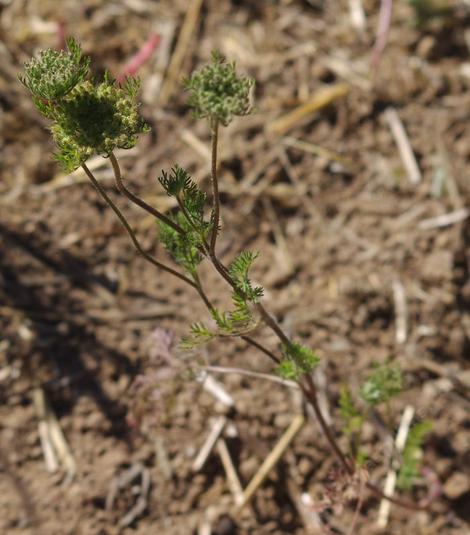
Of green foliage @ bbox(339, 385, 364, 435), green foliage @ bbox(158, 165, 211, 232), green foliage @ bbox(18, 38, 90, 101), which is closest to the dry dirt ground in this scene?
green foliage @ bbox(339, 385, 364, 435)

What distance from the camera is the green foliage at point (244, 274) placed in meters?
2.20

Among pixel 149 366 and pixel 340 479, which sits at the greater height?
pixel 149 366

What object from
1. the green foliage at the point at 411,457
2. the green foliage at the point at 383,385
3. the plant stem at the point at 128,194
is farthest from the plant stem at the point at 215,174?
the green foliage at the point at 411,457

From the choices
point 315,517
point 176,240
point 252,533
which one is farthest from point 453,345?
point 176,240

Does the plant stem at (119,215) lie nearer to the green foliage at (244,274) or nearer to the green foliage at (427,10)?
the green foliage at (244,274)

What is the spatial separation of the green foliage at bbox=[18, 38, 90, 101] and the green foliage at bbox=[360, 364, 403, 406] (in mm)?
1701

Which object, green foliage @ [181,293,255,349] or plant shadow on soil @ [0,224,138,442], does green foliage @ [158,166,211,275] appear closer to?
green foliage @ [181,293,255,349]

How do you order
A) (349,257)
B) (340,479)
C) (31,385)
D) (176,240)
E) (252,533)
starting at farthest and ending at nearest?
(349,257), (31,385), (252,533), (340,479), (176,240)

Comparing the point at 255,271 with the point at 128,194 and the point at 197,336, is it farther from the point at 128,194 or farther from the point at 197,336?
the point at 128,194

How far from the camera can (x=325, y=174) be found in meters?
4.18

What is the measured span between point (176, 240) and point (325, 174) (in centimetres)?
191

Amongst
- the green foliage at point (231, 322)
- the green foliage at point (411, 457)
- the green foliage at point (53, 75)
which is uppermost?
the green foliage at point (53, 75)

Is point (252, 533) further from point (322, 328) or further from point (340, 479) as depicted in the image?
point (322, 328)

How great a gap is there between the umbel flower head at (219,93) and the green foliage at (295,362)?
853mm
